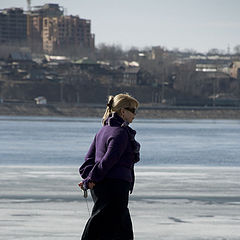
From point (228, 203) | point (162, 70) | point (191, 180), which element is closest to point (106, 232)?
point (228, 203)

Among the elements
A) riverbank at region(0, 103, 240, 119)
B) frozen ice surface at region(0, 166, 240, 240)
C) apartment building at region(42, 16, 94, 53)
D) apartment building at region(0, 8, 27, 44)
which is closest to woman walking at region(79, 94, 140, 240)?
frozen ice surface at region(0, 166, 240, 240)

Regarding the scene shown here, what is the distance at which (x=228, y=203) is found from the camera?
28.6 ft

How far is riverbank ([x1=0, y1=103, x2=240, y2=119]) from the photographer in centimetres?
7469

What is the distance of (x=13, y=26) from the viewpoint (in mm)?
188000

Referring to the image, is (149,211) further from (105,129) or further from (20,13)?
(20,13)

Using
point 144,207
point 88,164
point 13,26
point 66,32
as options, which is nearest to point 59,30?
point 66,32

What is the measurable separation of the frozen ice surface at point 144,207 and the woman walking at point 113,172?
936 millimetres

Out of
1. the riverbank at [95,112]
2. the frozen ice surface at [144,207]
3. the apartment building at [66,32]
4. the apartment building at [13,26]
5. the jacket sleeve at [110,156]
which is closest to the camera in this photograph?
the jacket sleeve at [110,156]

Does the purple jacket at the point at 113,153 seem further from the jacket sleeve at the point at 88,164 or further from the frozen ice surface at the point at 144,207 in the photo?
the frozen ice surface at the point at 144,207

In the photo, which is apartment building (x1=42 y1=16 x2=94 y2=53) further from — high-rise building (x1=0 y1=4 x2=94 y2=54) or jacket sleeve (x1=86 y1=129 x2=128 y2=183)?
jacket sleeve (x1=86 y1=129 x2=128 y2=183)

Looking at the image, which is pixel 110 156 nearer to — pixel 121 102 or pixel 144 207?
pixel 121 102

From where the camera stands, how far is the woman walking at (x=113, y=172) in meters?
5.52

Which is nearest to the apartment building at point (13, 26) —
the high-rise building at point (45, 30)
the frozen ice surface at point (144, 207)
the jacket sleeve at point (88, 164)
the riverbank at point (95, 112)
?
the high-rise building at point (45, 30)

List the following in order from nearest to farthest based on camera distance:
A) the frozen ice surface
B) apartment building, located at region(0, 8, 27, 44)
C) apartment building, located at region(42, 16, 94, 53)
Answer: the frozen ice surface
apartment building, located at region(0, 8, 27, 44)
apartment building, located at region(42, 16, 94, 53)
